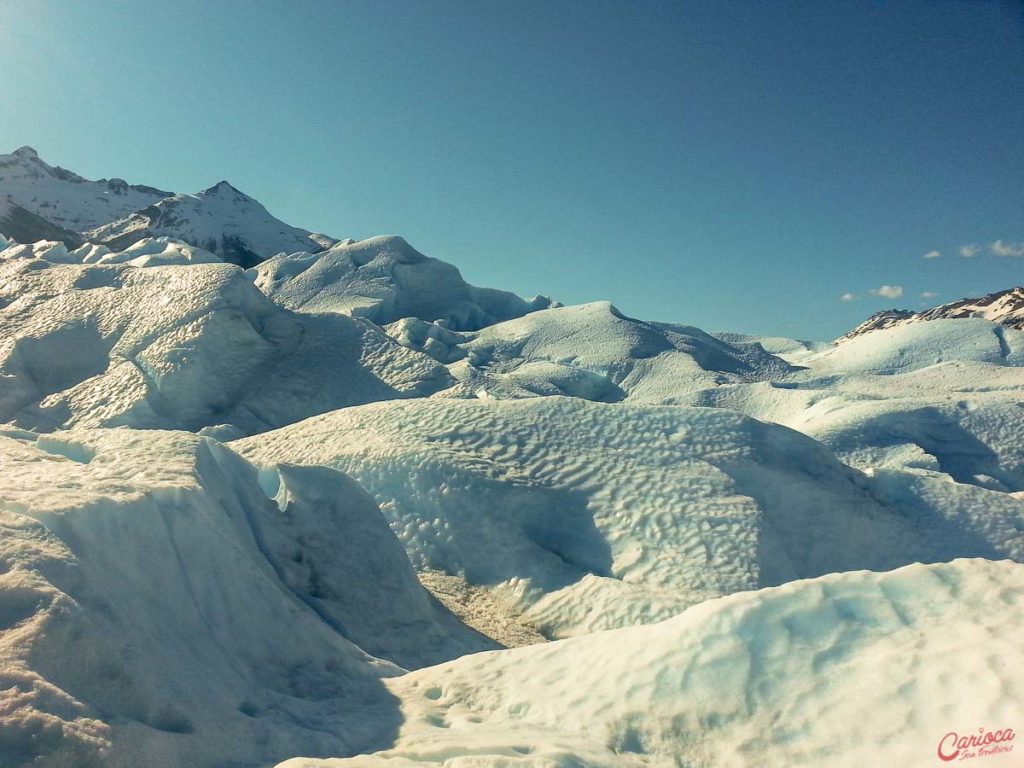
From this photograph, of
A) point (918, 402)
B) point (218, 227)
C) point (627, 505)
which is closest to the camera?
point (627, 505)

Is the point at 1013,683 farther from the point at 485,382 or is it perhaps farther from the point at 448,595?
the point at 485,382

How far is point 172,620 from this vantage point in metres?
4.80

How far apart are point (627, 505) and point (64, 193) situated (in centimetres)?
14045

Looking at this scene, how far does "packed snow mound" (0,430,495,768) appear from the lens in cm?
361

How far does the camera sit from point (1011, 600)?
4371 millimetres

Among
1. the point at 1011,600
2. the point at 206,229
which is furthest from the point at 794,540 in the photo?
the point at 206,229

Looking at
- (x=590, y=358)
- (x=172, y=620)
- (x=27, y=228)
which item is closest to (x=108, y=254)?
(x=590, y=358)

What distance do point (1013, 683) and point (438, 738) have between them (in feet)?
11.0

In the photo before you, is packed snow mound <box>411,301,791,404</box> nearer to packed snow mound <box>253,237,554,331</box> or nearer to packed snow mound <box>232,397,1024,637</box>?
packed snow mound <box>253,237,554,331</box>
